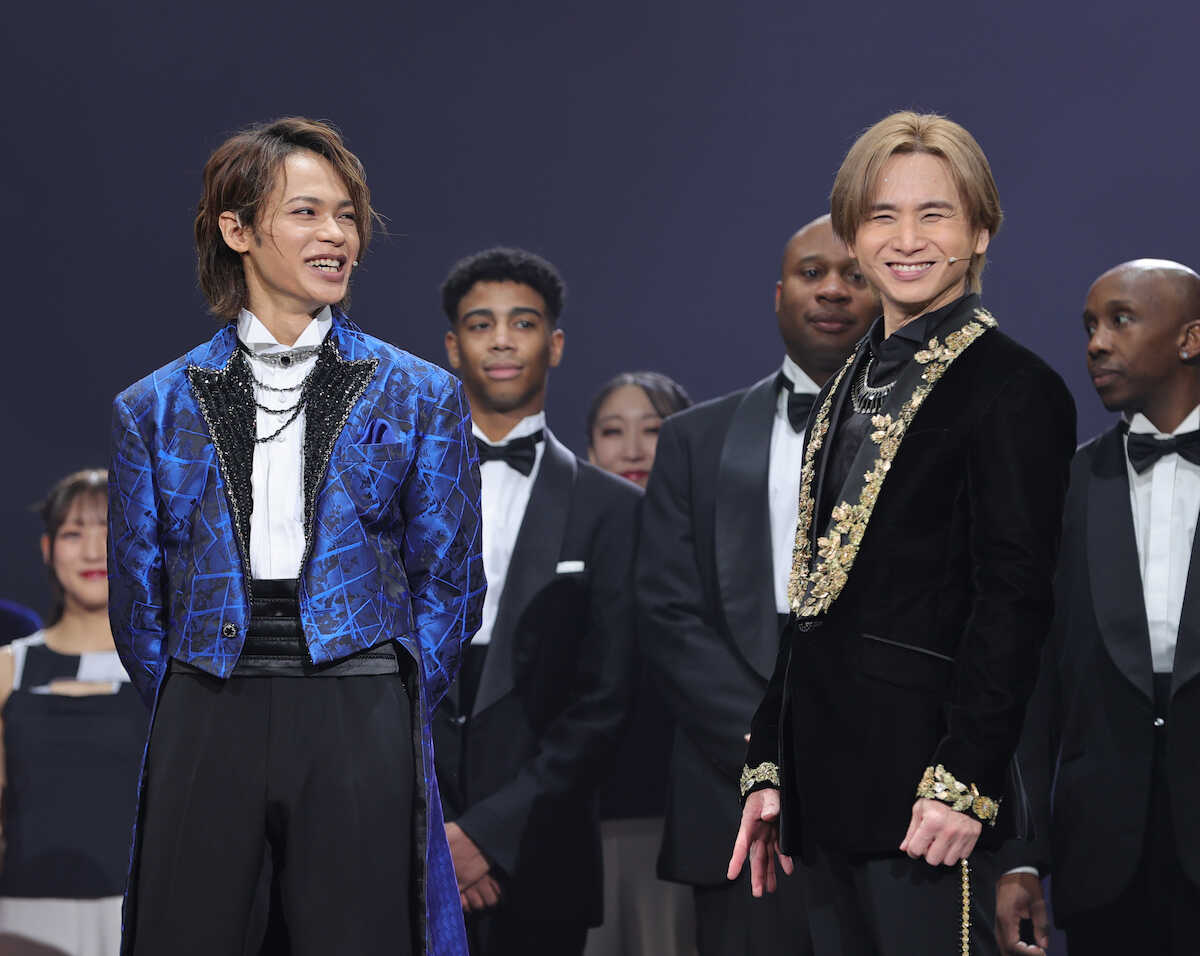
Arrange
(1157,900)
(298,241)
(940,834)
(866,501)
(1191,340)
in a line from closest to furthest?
(940,834), (866,501), (298,241), (1157,900), (1191,340)

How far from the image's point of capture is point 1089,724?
3.07 metres

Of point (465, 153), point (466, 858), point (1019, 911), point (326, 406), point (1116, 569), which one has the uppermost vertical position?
point (465, 153)

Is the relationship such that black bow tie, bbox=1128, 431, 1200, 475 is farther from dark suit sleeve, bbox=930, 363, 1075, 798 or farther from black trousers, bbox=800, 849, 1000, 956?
black trousers, bbox=800, 849, 1000, 956

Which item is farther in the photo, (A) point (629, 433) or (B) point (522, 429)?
(A) point (629, 433)

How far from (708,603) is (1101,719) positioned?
0.82 m

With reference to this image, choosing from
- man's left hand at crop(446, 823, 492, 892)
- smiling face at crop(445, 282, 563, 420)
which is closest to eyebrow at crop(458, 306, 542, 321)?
smiling face at crop(445, 282, 563, 420)

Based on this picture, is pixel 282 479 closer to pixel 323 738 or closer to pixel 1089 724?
pixel 323 738

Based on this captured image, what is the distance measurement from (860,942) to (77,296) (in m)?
3.66

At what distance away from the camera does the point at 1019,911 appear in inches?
119

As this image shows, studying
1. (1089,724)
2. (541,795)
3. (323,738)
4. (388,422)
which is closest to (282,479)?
(388,422)

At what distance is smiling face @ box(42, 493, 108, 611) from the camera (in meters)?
3.91

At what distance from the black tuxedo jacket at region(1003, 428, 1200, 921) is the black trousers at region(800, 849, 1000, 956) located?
1.13m

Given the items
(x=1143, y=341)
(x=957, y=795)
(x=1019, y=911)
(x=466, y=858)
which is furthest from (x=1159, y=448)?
(x=466, y=858)

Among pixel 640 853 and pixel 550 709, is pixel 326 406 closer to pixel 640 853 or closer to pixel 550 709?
pixel 550 709
